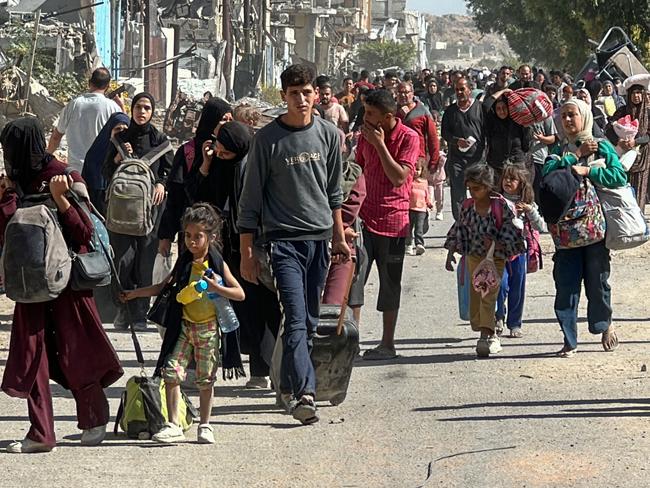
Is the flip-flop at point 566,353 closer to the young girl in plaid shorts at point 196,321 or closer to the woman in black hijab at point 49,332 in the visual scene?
the young girl in plaid shorts at point 196,321

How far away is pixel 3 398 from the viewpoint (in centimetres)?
894

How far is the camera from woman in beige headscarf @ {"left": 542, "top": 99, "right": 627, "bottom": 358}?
10023 millimetres

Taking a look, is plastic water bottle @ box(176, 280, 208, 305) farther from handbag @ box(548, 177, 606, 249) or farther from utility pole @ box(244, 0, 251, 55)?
utility pole @ box(244, 0, 251, 55)

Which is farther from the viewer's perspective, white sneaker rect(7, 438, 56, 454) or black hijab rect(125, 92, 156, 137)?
black hijab rect(125, 92, 156, 137)

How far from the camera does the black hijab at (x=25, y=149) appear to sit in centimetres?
741

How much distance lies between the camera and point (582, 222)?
10.0 m

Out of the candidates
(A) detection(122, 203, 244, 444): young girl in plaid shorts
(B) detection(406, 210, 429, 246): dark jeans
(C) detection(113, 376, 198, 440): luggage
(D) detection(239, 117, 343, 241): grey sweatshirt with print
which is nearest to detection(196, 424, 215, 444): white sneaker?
(A) detection(122, 203, 244, 444): young girl in plaid shorts

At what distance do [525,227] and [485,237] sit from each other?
0.36 meters

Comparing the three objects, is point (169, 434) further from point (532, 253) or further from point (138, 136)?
point (532, 253)

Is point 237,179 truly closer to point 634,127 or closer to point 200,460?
point 200,460

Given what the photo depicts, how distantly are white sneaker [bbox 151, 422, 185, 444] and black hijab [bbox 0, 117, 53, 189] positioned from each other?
4.40ft

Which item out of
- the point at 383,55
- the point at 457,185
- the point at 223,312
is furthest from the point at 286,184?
the point at 383,55

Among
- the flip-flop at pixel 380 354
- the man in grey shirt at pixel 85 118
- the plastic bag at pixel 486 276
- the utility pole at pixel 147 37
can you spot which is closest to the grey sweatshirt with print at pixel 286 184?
the flip-flop at pixel 380 354

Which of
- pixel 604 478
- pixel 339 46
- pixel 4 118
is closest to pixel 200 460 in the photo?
pixel 604 478
